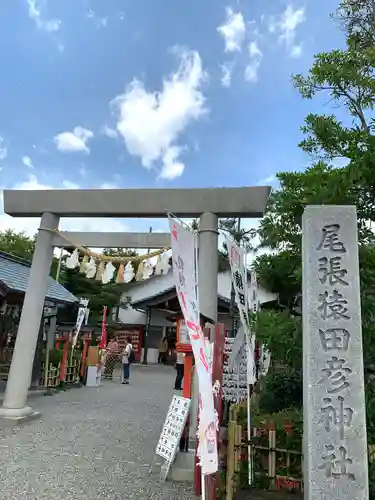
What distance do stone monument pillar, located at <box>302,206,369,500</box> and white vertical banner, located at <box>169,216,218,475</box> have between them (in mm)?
899

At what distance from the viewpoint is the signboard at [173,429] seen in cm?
509

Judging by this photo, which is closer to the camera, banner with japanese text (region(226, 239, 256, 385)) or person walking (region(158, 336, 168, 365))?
banner with japanese text (region(226, 239, 256, 385))

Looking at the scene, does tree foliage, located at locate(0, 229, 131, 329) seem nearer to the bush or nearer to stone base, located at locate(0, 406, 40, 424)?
stone base, located at locate(0, 406, 40, 424)

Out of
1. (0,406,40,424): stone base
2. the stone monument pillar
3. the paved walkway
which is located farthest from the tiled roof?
the stone monument pillar

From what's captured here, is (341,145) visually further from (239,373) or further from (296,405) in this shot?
(239,373)

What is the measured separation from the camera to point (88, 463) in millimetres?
5582

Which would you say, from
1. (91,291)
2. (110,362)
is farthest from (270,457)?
(91,291)

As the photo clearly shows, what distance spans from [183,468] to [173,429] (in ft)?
1.59

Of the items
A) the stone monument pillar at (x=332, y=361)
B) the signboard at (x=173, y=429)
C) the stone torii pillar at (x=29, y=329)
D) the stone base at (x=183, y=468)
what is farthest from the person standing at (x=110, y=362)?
the stone monument pillar at (x=332, y=361)

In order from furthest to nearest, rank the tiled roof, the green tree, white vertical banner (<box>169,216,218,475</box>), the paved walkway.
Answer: the green tree → the tiled roof → the paved walkway → white vertical banner (<box>169,216,218,475</box>)

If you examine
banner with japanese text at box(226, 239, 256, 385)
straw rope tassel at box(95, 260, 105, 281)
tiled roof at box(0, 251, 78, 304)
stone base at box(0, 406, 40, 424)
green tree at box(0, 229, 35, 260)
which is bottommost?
stone base at box(0, 406, 40, 424)

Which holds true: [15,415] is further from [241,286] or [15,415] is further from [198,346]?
[198,346]

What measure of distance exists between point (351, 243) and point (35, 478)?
4662 mm

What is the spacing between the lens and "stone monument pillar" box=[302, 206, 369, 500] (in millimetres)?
2979
